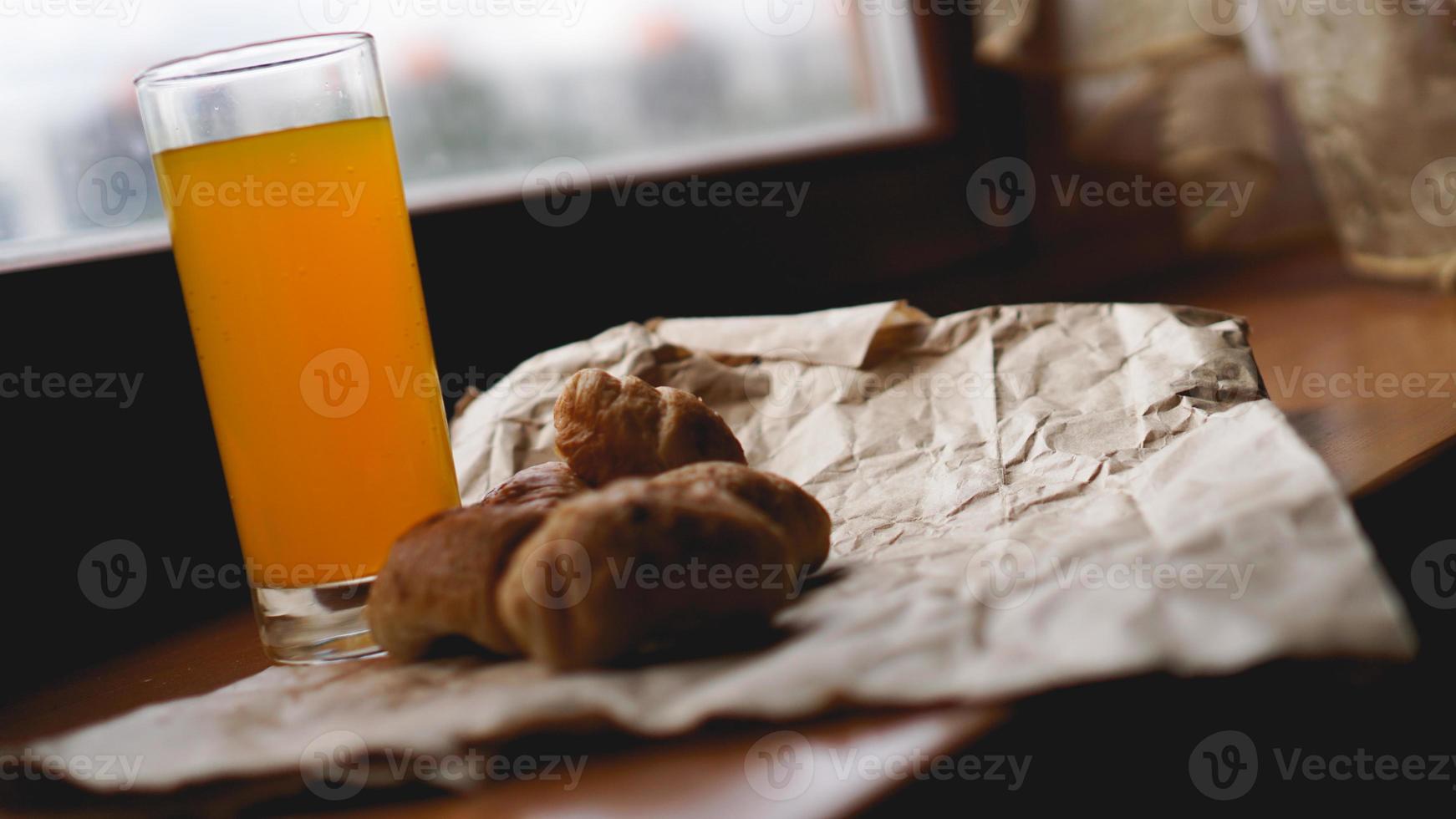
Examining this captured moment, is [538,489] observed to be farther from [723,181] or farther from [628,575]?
[723,181]

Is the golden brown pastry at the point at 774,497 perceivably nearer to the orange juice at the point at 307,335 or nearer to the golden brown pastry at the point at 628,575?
the golden brown pastry at the point at 628,575

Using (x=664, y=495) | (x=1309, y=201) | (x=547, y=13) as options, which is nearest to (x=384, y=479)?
(x=664, y=495)

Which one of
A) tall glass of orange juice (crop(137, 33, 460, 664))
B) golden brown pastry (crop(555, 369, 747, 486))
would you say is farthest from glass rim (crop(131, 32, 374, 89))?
golden brown pastry (crop(555, 369, 747, 486))

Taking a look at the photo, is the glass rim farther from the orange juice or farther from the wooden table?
the wooden table

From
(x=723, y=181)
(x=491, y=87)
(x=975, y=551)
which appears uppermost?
(x=491, y=87)

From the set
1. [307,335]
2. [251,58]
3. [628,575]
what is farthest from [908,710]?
[251,58]

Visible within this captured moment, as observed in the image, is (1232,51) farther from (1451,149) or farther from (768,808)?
(768,808)
